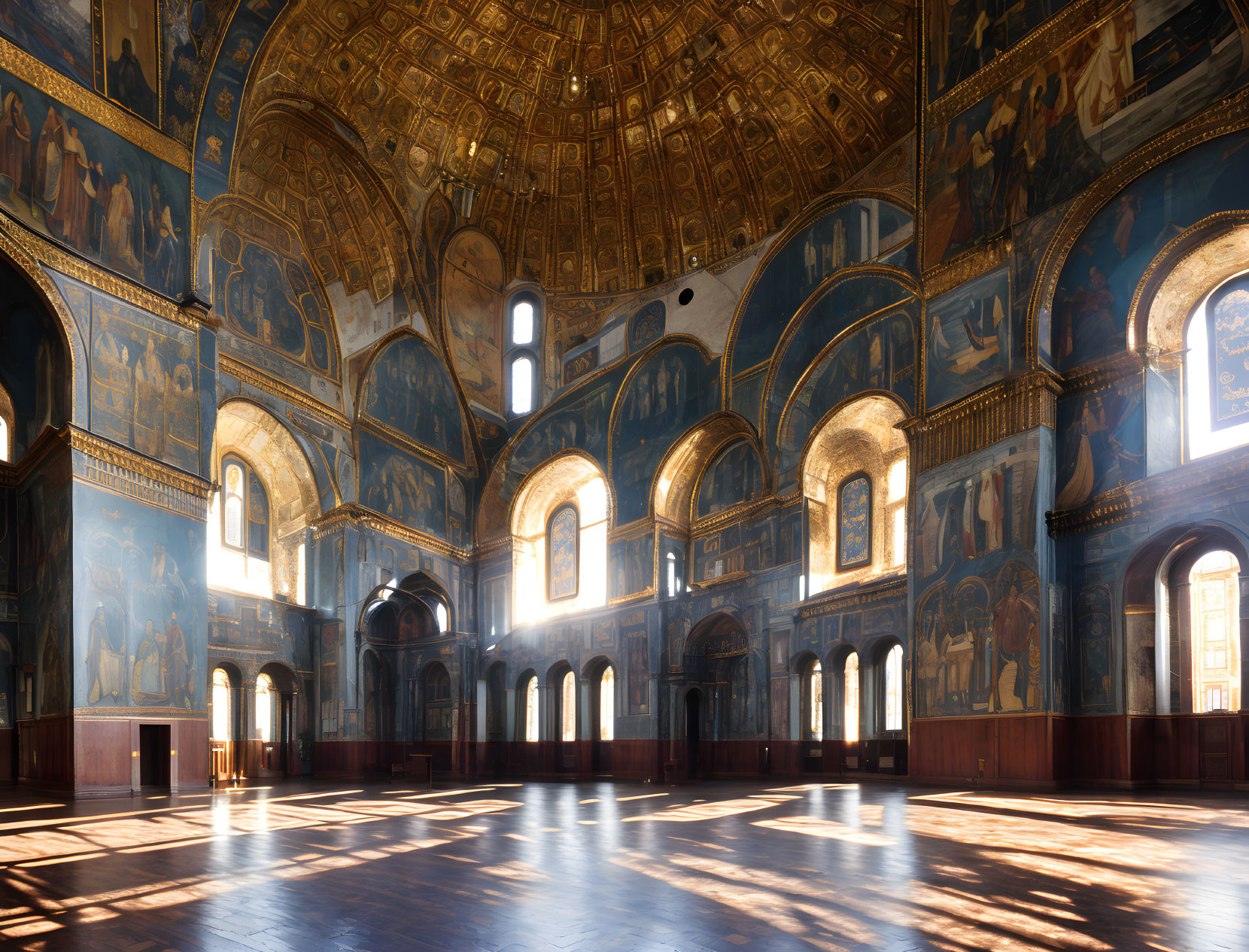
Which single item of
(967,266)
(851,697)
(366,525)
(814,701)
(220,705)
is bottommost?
(220,705)

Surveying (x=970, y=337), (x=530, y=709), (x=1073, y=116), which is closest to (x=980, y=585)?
(x=970, y=337)

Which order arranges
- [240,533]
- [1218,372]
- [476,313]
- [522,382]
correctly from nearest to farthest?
[1218,372] → [240,533] → [476,313] → [522,382]

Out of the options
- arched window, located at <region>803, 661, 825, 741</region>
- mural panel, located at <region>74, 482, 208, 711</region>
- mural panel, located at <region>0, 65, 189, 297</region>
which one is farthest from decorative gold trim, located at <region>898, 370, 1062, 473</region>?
mural panel, located at <region>0, 65, 189, 297</region>

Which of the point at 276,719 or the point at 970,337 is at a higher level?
the point at 970,337

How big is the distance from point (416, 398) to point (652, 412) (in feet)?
24.1

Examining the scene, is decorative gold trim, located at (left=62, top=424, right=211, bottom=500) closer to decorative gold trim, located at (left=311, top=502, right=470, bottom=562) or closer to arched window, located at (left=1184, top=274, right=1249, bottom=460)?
decorative gold trim, located at (left=311, top=502, right=470, bottom=562)

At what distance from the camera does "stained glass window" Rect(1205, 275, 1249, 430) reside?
14.5 meters

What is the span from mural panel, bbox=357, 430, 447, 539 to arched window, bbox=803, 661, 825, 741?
1220 cm

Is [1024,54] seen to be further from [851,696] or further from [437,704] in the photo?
[437,704]

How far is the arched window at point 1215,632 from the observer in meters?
14.0

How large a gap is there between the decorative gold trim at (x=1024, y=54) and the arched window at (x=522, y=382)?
14962mm

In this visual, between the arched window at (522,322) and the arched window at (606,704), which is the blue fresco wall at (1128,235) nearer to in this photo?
the arched window at (606,704)

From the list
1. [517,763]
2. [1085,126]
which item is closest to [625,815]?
[1085,126]

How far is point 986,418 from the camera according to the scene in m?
16.5
